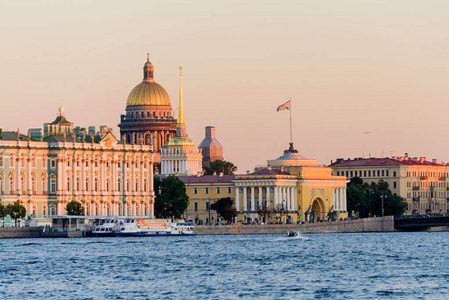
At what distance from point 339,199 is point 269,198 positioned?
35.1 feet

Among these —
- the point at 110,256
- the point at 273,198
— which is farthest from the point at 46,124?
the point at 110,256

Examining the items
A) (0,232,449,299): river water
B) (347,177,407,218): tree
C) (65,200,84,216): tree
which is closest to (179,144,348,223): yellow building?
(347,177,407,218): tree

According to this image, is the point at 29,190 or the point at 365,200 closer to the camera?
the point at 29,190

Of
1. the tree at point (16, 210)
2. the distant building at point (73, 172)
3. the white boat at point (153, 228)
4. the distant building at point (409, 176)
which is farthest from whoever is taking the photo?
the distant building at point (409, 176)

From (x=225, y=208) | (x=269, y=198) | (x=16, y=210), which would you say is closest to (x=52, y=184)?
(x=16, y=210)

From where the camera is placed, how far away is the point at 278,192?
5994 inches

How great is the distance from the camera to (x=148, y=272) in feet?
243

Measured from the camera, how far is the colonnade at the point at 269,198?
152000mm

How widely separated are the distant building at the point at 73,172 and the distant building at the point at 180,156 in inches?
1952

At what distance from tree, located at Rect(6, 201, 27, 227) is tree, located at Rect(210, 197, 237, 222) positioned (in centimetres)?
3192

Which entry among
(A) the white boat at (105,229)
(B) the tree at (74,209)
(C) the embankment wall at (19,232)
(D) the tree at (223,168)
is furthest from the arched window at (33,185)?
(D) the tree at (223,168)

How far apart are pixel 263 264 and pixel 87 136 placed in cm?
5955

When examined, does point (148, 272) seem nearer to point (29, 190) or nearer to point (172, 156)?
point (29, 190)

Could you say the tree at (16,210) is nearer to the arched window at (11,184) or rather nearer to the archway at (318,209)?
the arched window at (11,184)
